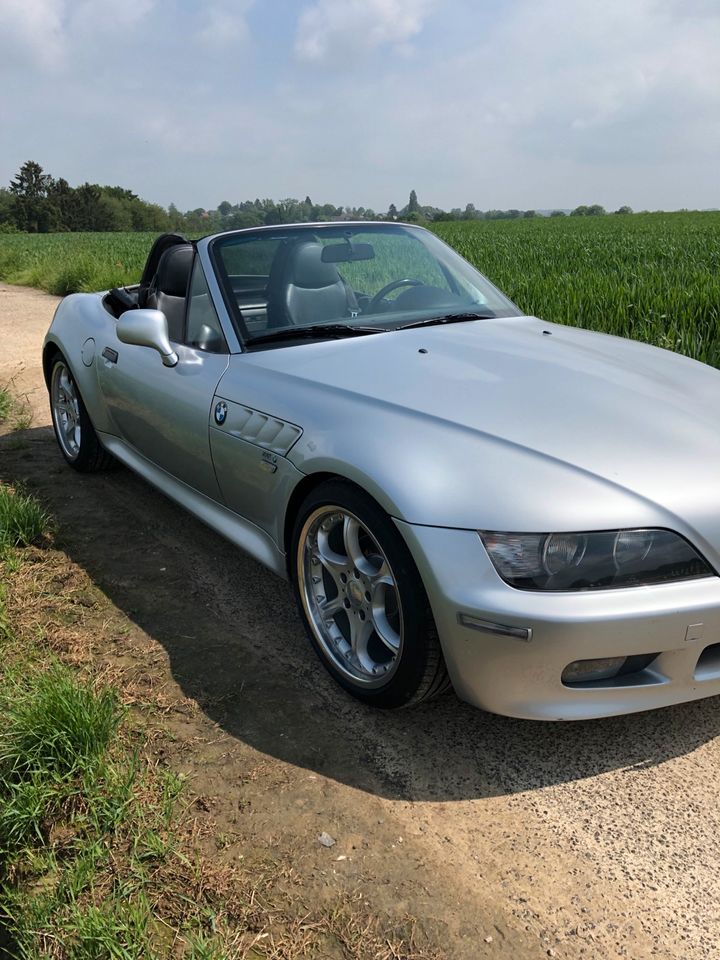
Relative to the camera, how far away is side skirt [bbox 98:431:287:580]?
279cm

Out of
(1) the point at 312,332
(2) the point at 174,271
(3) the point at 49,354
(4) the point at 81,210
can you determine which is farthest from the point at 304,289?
(4) the point at 81,210

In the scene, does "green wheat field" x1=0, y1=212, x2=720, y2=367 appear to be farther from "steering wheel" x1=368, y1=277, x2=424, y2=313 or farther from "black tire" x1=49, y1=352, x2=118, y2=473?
"black tire" x1=49, y1=352, x2=118, y2=473

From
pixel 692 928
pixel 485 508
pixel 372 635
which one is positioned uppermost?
pixel 485 508

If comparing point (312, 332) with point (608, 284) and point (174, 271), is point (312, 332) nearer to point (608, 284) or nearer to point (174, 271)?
point (174, 271)

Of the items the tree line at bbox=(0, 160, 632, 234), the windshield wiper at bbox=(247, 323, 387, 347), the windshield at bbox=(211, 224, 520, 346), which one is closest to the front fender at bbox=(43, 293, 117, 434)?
the windshield at bbox=(211, 224, 520, 346)

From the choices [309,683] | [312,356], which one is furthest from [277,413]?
[309,683]

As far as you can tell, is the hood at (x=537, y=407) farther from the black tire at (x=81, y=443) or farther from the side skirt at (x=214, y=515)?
the black tire at (x=81, y=443)

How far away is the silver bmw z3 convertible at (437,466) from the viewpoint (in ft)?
6.31

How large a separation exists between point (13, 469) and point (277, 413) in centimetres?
282

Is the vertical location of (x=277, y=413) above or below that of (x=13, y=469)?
above

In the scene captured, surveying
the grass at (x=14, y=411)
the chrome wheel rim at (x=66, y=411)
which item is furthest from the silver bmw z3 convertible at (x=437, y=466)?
the grass at (x=14, y=411)

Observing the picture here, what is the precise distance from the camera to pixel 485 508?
1973 millimetres

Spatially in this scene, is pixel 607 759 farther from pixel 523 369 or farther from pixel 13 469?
pixel 13 469

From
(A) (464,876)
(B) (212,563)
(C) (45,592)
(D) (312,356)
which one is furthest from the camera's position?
(B) (212,563)
